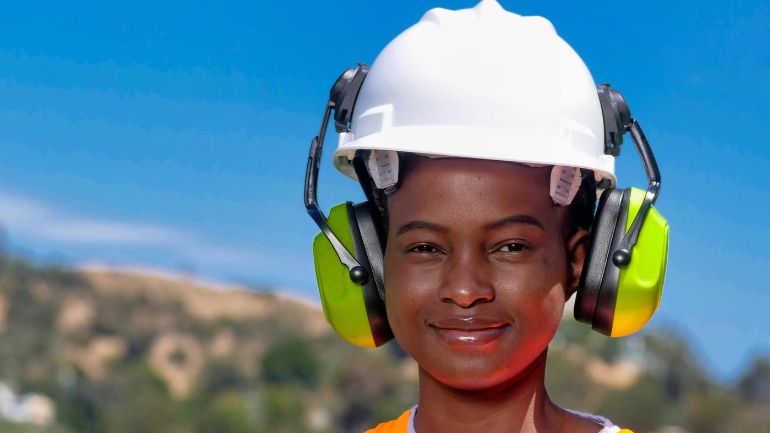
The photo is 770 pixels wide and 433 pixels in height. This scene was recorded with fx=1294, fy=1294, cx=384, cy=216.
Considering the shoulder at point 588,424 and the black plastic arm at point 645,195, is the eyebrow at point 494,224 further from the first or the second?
the shoulder at point 588,424

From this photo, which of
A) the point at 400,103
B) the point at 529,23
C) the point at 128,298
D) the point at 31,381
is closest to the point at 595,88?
the point at 529,23

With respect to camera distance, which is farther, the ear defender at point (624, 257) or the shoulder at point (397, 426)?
the shoulder at point (397, 426)

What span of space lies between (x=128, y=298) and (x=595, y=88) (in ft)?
236

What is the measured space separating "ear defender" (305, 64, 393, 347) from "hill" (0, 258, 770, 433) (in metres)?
52.8

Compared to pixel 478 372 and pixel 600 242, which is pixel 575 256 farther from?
pixel 478 372

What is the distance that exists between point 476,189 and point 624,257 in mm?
460

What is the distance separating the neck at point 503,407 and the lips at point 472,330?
0.24m

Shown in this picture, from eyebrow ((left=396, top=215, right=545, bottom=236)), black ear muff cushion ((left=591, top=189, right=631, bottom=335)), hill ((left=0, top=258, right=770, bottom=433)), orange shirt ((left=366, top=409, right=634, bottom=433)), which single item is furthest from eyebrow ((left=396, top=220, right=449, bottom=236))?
hill ((left=0, top=258, right=770, bottom=433))

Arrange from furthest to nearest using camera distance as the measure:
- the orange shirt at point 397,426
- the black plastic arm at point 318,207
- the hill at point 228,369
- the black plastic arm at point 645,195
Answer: the hill at point 228,369
the orange shirt at point 397,426
the black plastic arm at point 318,207
the black plastic arm at point 645,195

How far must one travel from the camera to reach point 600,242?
11.9ft

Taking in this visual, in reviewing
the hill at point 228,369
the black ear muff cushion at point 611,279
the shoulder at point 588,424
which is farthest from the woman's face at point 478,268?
the hill at point 228,369

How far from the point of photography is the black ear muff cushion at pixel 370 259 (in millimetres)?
3803

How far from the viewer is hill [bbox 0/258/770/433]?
61656mm

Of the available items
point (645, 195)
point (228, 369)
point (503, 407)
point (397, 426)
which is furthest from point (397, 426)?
point (228, 369)
